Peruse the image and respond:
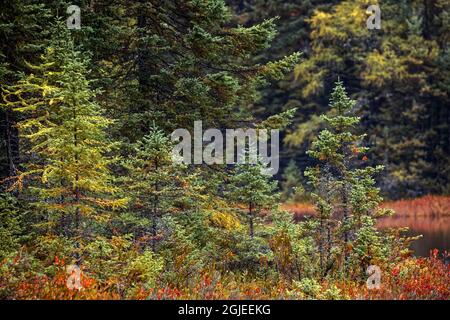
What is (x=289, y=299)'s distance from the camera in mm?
8148

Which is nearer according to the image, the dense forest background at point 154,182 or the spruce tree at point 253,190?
the dense forest background at point 154,182

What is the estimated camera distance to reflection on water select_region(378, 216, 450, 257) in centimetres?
1720

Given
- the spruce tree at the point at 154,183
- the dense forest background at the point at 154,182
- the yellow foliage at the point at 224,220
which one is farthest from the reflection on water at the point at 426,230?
the spruce tree at the point at 154,183

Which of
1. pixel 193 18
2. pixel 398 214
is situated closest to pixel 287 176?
pixel 398 214

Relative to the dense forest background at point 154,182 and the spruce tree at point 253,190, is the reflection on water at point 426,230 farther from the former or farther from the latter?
the spruce tree at point 253,190

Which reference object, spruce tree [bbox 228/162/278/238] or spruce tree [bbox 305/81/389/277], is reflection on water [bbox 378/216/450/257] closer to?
spruce tree [bbox 305/81/389/277]

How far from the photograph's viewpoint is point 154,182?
33.1ft

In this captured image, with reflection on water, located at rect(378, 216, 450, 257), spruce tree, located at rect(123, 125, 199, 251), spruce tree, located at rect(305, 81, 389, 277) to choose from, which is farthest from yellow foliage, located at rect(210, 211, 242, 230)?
reflection on water, located at rect(378, 216, 450, 257)

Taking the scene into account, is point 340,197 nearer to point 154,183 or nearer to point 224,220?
point 224,220

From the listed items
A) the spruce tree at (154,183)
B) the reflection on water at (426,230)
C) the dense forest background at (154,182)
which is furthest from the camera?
the reflection on water at (426,230)

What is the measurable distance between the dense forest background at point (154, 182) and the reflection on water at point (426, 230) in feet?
16.9

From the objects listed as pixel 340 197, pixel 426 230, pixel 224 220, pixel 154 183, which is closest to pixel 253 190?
pixel 224 220

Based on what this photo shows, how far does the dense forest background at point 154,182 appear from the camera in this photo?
8.89m

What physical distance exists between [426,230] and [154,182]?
48.2 ft
